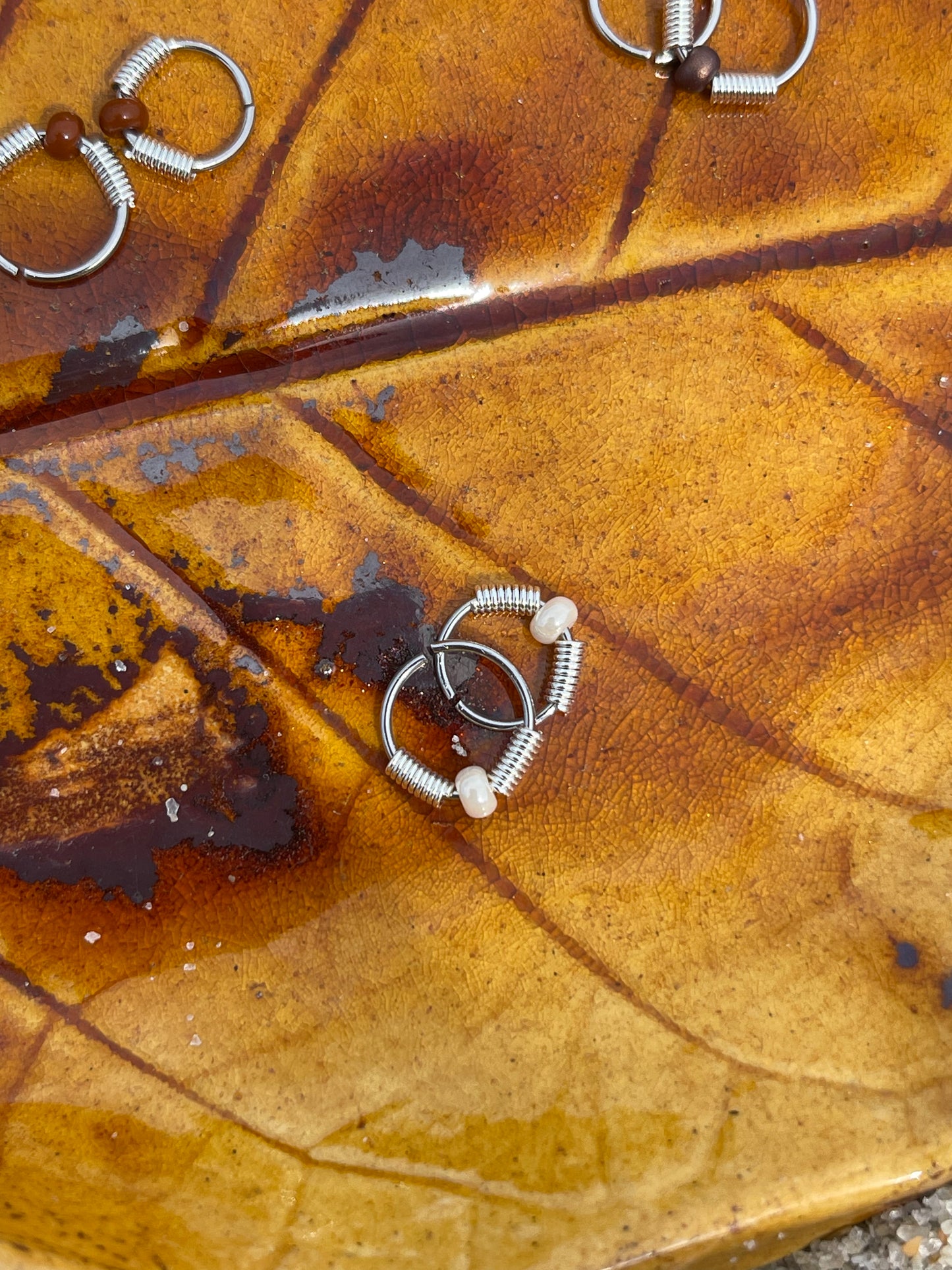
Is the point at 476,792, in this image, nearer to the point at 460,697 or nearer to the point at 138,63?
the point at 460,697

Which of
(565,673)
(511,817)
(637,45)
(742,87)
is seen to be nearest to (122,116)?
(637,45)

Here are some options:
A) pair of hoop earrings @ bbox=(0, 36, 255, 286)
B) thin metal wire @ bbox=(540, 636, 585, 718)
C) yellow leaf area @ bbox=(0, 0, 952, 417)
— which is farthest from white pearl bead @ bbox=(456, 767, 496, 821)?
pair of hoop earrings @ bbox=(0, 36, 255, 286)

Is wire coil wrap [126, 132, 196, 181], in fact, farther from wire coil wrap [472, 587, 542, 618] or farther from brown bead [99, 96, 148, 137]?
wire coil wrap [472, 587, 542, 618]

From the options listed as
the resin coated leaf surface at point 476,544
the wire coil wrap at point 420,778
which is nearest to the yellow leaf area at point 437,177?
the resin coated leaf surface at point 476,544

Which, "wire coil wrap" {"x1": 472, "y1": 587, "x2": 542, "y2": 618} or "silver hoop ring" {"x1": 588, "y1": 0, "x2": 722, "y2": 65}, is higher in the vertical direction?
"silver hoop ring" {"x1": 588, "y1": 0, "x2": 722, "y2": 65}

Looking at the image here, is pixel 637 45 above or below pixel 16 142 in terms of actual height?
above

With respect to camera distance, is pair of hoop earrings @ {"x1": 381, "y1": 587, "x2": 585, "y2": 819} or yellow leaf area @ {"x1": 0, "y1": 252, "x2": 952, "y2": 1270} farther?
pair of hoop earrings @ {"x1": 381, "y1": 587, "x2": 585, "y2": 819}
